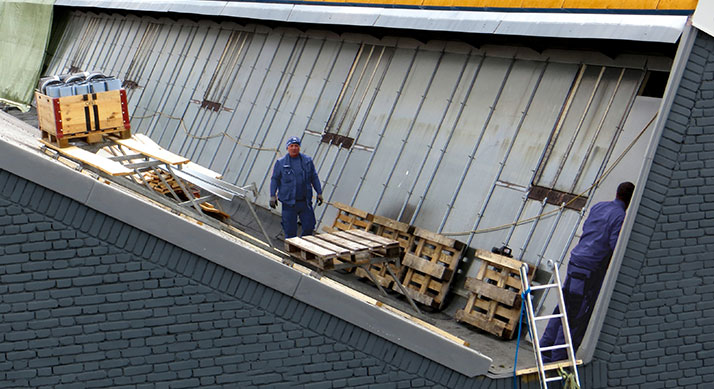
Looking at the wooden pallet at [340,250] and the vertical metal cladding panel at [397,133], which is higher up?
the vertical metal cladding panel at [397,133]

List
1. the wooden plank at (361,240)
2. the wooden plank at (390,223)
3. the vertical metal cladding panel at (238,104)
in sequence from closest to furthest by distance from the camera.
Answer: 1. the wooden plank at (361,240)
2. the wooden plank at (390,223)
3. the vertical metal cladding panel at (238,104)

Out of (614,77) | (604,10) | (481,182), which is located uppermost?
(604,10)

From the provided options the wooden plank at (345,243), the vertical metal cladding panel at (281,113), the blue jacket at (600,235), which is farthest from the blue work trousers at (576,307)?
the vertical metal cladding panel at (281,113)

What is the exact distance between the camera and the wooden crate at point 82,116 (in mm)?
11750

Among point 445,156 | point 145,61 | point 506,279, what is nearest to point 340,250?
point 506,279

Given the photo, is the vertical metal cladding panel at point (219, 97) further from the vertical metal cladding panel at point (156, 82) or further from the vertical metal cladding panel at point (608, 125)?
the vertical metal cladding panel at point (608, 125)

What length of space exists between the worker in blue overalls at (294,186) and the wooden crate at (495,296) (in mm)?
3231

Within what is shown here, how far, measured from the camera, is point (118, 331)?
29.1ft

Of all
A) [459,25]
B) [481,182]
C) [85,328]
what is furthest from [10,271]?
[459,25]

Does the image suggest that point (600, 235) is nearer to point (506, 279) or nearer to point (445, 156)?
point (506, 279)

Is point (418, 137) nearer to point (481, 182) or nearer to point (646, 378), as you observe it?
point (481, 182)

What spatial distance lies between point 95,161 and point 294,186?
3.55 metres

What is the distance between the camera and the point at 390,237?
1323 centimetres

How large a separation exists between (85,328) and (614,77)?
25.2 ft
